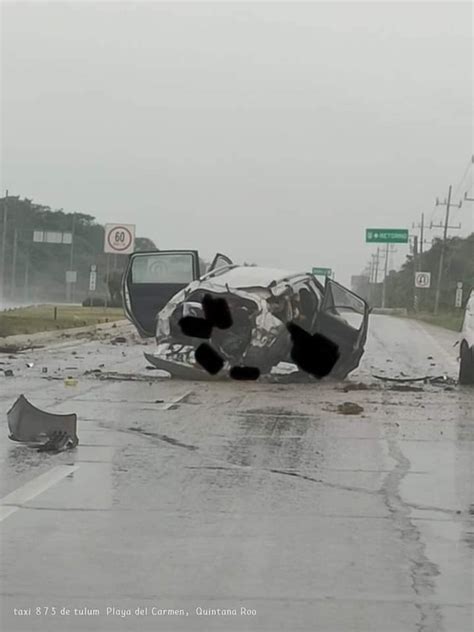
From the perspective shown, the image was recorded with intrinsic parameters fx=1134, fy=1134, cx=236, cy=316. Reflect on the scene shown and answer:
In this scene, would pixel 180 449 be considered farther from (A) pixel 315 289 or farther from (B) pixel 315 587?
(A) pixel 315 289

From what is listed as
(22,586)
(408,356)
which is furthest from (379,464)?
(408,356)

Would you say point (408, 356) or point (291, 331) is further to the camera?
point (408, 356)

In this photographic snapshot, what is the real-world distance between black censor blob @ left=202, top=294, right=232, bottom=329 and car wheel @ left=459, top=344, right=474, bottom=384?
3994 mm

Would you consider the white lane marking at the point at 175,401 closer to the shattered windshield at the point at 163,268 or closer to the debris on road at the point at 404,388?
the debris on road at the point at 404,388

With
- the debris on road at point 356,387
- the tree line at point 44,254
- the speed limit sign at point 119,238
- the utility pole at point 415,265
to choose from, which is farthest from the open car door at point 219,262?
the utility pole at point 415,265

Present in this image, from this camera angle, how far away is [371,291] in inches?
4660

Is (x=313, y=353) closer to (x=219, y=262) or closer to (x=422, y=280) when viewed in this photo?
(x=219, y=262)

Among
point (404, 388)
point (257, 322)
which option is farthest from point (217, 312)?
point (404, 388)

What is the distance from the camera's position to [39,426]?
1120 centimetres

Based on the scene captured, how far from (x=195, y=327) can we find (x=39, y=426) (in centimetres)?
815

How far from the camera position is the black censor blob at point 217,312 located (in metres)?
19.2

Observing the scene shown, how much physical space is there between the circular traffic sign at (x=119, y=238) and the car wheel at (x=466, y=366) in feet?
57.9

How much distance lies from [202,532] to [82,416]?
20.7 feet

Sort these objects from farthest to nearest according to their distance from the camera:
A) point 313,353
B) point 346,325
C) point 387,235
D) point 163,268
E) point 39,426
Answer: point 387,235 → point 163,268 → point 313,353 → point 346,325 → point 39,426
